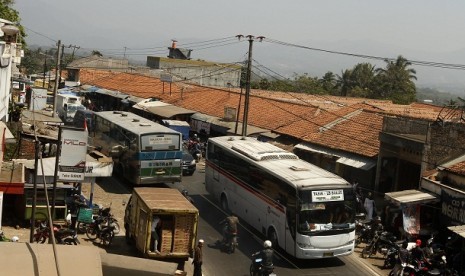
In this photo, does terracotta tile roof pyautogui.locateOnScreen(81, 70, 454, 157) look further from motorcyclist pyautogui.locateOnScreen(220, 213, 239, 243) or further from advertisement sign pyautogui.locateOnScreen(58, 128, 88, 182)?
advertisement sign pyautogui.locateOnScreen(58, 128, 88, 182)

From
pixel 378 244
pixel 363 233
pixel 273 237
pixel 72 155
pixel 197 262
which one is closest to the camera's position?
pixel 197 262

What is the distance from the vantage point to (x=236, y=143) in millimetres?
20688

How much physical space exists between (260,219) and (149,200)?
4351mm

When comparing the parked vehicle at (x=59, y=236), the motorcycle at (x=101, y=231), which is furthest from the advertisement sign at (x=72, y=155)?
the parked vehicle at (x=59, y=236)

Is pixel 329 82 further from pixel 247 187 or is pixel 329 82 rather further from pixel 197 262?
pixel 197 262

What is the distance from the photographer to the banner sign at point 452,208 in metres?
17.4

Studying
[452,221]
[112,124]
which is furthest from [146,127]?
[452,221]

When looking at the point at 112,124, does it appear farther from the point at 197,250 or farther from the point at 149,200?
the point at 197,250

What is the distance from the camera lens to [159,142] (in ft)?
73.2

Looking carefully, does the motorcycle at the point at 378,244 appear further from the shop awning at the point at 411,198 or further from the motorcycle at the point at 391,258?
the shop awning at the point at 411,198

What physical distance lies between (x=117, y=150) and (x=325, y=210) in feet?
39.5

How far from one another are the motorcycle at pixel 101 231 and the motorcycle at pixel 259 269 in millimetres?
4607

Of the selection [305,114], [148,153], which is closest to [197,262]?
[148,153]

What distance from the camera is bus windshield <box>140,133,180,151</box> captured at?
2206cm
